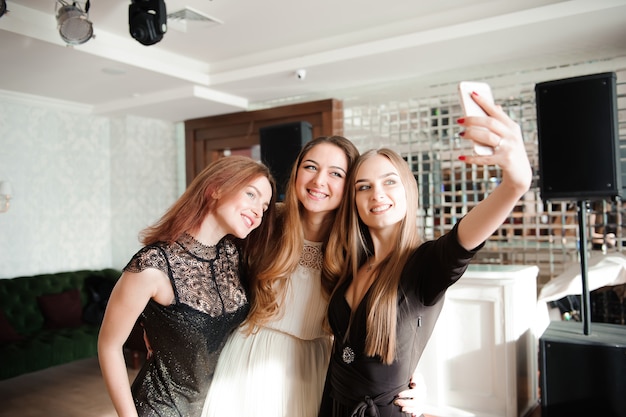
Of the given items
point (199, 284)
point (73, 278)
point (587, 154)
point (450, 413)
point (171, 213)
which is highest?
point (587, 154)

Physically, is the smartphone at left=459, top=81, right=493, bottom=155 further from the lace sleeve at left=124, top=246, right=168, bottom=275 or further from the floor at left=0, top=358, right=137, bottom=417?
the floor at left=0, top=358, right=137, bottom=417

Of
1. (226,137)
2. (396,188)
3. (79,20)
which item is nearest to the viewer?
(396,188)

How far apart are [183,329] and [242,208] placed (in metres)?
0.42

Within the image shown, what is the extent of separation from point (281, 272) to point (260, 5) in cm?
243

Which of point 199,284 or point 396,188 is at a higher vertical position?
point 396,188

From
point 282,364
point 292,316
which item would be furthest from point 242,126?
point 282,364

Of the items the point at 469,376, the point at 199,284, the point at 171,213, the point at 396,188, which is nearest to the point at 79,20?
the point at 171,213

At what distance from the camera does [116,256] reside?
625cm

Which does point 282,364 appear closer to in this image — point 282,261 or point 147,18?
point 282,261

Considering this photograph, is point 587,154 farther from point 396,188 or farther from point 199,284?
point 199,284

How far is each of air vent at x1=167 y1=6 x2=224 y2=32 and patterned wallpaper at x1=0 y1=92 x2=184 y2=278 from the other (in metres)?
2.39

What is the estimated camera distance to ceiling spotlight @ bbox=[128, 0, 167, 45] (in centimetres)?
312

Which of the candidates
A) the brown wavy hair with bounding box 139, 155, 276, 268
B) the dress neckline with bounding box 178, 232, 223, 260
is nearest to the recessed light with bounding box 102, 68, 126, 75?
the brown wavy hair with bounding box 139, 155, 276, 268

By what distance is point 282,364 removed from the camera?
171cm
